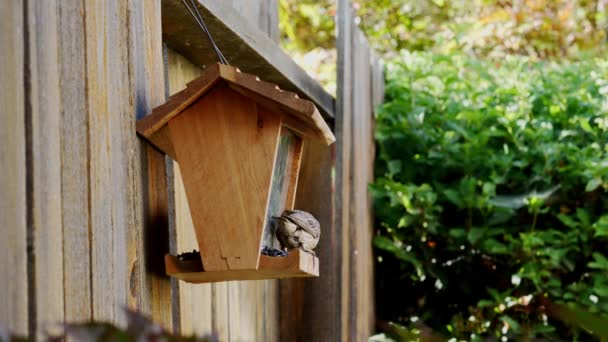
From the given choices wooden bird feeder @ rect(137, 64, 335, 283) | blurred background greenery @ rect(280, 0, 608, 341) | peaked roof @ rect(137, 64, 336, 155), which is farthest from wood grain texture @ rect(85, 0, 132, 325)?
blurred background greenery @ rect(280, 0, 608, 341)

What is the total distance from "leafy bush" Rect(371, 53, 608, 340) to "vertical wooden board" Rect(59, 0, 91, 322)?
3244 millimetres

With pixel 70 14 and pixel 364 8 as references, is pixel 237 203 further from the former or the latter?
pixel 364 8

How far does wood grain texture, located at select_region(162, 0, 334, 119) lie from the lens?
2.69 metres

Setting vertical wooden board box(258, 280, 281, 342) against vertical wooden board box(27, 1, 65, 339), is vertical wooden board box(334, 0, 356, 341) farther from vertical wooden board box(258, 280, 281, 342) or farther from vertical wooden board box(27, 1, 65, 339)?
vertical wooden board box(27, 1, 65, 339)

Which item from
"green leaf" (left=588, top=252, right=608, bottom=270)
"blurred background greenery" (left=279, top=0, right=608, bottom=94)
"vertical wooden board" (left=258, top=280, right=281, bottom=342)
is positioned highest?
"blurred background greenery" (left=279, top=0, right=608, bottom=94)

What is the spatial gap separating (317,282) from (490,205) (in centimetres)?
118

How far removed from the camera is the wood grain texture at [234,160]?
227 centimetres

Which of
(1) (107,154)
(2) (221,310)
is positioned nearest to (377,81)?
(2) (221,310)

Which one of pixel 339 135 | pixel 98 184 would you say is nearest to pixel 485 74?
pixel 339 135

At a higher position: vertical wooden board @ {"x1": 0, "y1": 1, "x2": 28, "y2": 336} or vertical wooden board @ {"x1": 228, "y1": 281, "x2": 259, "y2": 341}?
vertical wooden board @ {"x1": 0, "y1": 1, "x2": 28, "y2": 336}

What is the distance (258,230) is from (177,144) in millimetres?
253

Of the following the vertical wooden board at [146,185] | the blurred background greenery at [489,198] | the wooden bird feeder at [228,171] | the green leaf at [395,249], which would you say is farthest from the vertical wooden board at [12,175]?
the green leaf at [395,249]

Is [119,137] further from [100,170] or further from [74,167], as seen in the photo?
[74,167]

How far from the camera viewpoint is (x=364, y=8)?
384 inches
